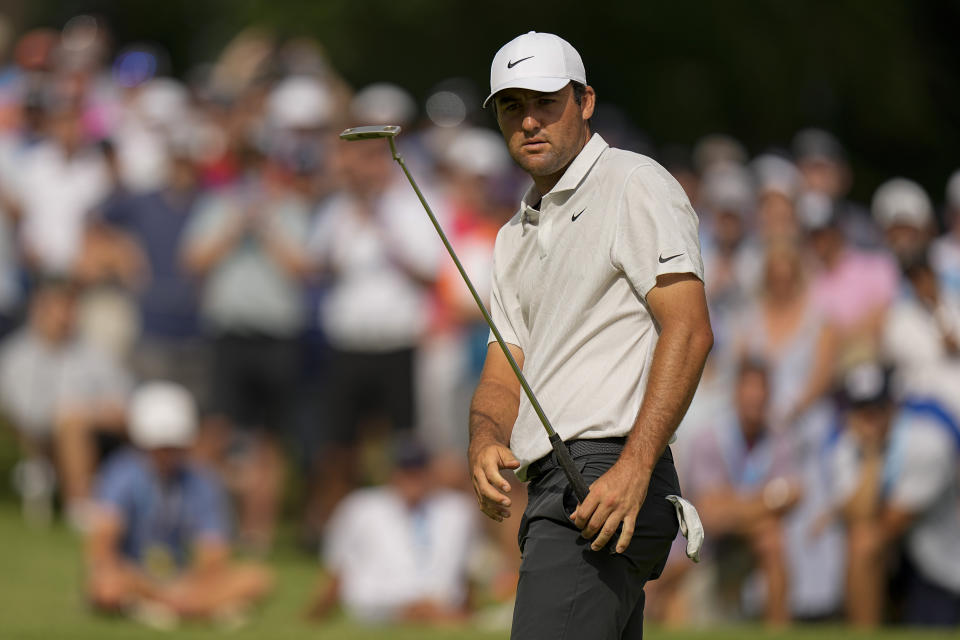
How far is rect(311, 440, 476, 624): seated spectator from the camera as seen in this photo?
10070 millimetres

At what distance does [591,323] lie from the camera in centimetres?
447

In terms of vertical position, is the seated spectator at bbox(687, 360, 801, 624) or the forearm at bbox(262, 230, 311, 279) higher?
the forearm at bbox(262, 230, 311, 279)

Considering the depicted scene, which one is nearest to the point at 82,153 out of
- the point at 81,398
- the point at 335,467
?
the point at 81,398

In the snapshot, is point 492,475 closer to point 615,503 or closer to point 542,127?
point 615,503

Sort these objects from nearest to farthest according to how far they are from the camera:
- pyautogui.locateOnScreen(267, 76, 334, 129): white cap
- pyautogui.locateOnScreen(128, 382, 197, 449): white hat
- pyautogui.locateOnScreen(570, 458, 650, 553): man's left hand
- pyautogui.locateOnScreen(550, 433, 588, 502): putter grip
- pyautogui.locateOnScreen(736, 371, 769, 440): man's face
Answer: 1. pyautogui.locateOnScreen(570, 458, 650, 553): man's left hand
2. pyautogui.locateOnScreen(550, 433, 588, 502): putter grip
3. pyautogui.locateOnScreen(736, 371, 769, 440): man's face
4. pyautogui.locateOnScreen(128, 382, 197, 449): white hat
5. pyautogui.locateOnScreen(267, 76, 334, 129): white cap

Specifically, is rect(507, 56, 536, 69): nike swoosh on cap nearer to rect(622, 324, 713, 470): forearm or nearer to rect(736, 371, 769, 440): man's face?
rect(622, 324, 713, 470): forearm

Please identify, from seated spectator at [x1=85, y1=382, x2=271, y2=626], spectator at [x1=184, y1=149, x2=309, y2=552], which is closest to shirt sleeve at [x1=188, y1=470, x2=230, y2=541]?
seated spectator at [x1=85, y1=382, x2=271, y2=626]

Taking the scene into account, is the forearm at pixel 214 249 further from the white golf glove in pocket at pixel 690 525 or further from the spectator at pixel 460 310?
the white golf glove in pocket at pixel 690 525

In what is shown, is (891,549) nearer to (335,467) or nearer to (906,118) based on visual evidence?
(335,467)

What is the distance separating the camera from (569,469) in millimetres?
4293

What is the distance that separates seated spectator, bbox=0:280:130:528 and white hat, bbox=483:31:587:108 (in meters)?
8.02

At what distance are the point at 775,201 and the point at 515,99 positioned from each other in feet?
21.7

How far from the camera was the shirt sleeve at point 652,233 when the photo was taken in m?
4.34

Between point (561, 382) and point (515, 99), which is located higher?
point (515, 99)
